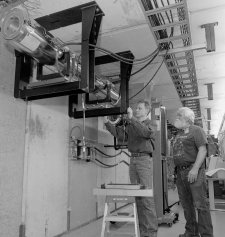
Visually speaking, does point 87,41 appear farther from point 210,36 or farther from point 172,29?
point 210,36

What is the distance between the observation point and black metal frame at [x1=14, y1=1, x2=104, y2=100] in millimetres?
1759

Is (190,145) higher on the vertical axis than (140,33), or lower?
lower

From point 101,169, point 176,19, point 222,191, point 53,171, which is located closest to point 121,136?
point 53,171


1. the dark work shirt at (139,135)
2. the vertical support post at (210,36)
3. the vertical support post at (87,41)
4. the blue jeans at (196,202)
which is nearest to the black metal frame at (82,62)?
the vertical support post at (87,41)

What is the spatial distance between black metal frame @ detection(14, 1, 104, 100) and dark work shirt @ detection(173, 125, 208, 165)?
3.59ft

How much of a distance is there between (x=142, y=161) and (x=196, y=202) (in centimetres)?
63

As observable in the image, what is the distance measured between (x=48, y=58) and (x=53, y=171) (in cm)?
128

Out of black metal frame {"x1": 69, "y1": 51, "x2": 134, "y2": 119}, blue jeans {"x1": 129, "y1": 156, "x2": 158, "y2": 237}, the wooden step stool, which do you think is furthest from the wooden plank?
black metal frame {"x1": 69, "y1": 51, "x2": 134, "y2": 119}

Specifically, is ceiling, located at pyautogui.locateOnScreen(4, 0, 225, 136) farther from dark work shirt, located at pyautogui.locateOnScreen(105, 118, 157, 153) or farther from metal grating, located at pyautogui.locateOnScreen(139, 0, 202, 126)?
dark work shirt, located at pyautogui.locateOnScreen(105, 118, 157, 153)

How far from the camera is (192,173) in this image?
2186mm

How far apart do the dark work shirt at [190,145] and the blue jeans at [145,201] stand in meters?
0.32

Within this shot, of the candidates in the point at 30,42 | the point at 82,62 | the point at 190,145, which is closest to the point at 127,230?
the point at 190,145

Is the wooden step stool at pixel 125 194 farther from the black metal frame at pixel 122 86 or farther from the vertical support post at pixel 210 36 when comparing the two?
the vertical support post at pixel 210 36

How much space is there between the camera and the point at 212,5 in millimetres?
1960
